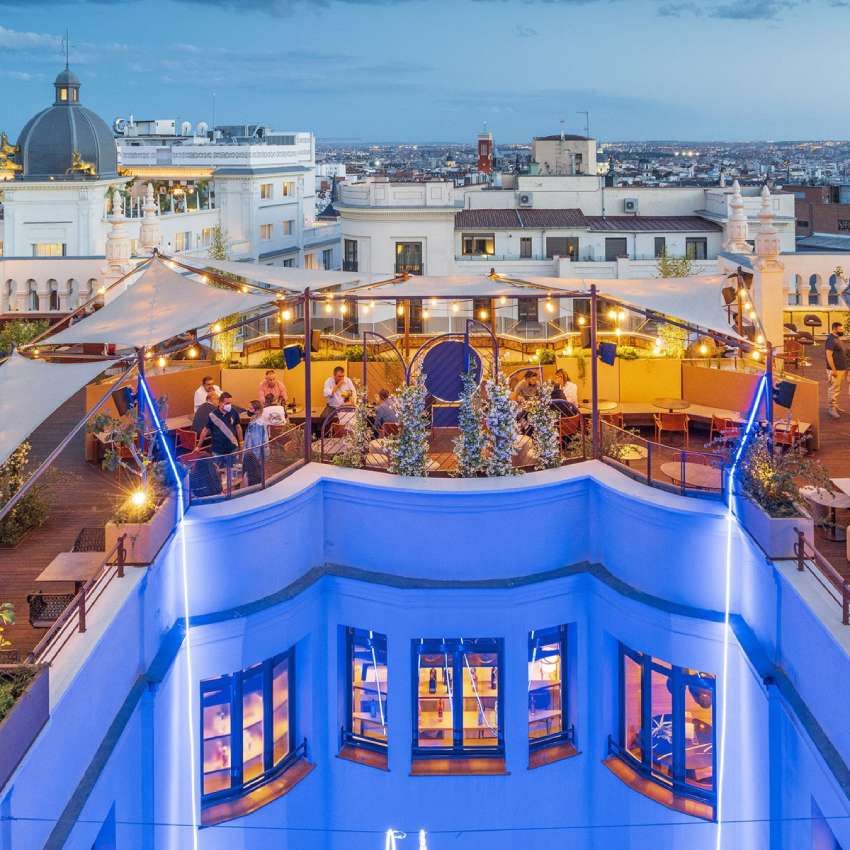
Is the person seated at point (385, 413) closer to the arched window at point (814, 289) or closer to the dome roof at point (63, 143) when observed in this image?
the arched window at point (814, 289)

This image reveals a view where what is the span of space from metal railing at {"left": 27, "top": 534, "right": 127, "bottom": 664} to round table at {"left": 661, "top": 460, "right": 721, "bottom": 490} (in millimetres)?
5759

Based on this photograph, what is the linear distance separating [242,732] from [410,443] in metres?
3.53

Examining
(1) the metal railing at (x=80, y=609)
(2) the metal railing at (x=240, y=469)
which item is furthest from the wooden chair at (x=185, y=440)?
(1) the metal railing at (x=80, y=609)

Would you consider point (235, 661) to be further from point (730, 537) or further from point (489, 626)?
point (730, 537)

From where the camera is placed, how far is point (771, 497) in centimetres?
1062

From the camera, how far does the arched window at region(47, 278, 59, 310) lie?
1004 inches

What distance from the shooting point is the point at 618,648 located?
483 inches

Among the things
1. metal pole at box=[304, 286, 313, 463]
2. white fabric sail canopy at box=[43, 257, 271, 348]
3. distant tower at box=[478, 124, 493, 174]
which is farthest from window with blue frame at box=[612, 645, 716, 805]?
distant tower at box=[478, 124, 493, 174]

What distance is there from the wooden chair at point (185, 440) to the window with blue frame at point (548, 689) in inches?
209

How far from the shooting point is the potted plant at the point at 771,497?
1021cm

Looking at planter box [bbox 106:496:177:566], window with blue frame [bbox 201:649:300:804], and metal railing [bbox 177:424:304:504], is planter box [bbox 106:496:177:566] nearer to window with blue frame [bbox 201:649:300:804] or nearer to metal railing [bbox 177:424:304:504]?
metal railing [bbox 177:424:304:504]

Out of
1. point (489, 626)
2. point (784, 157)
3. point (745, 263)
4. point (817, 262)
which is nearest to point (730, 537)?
point (489, 626)

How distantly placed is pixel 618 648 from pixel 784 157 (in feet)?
503

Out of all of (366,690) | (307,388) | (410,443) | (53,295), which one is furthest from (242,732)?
(53,295)
